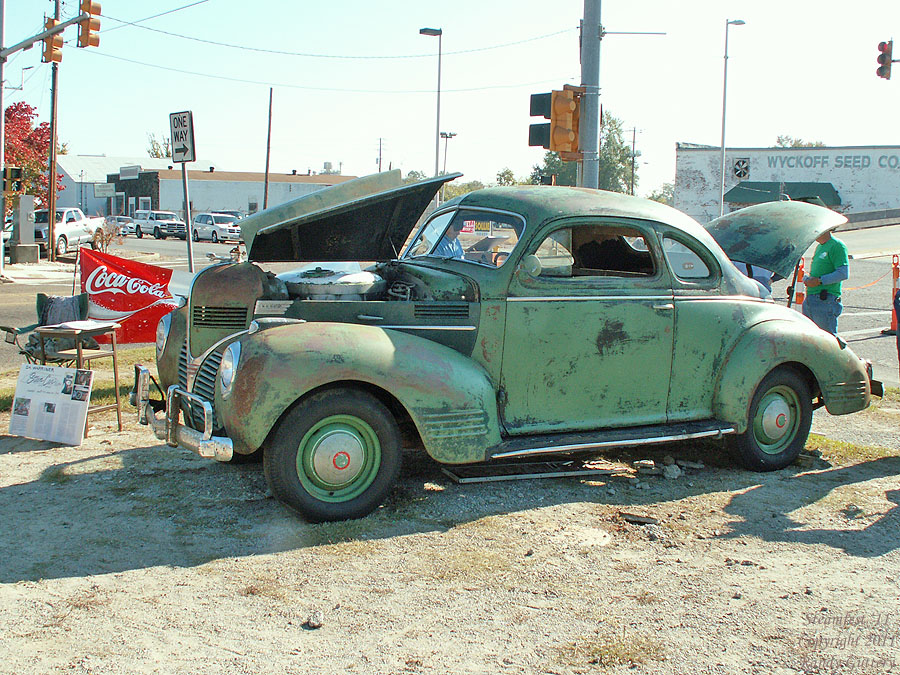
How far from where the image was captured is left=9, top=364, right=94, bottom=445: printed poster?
5.98 meters

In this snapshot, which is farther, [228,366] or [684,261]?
[684,261]

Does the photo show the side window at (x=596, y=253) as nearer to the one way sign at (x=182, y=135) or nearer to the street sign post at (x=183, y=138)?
the street sign post at (x=183, y=138)

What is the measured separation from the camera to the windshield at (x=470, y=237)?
5.39 meters

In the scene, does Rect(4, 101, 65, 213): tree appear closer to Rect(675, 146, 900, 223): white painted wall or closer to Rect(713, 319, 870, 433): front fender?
Rect(713, 319, 870, 433): front fender

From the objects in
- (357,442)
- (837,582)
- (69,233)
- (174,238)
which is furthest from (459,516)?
(174,238)

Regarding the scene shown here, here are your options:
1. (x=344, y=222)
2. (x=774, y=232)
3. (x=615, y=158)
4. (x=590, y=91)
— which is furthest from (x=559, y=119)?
(x=615, y=158)

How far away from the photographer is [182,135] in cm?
909

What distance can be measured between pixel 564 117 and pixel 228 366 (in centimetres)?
685

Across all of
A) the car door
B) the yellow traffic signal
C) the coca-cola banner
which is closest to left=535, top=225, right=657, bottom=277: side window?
the car door

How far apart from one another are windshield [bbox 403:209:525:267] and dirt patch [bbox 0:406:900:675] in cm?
147

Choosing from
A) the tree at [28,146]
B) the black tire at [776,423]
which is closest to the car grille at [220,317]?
the black tire at [776,423]

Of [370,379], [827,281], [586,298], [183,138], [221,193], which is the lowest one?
[370,379]

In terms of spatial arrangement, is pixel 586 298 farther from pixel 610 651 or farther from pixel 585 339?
pixel 610 651

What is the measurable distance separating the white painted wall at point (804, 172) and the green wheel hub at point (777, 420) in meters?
48.8
